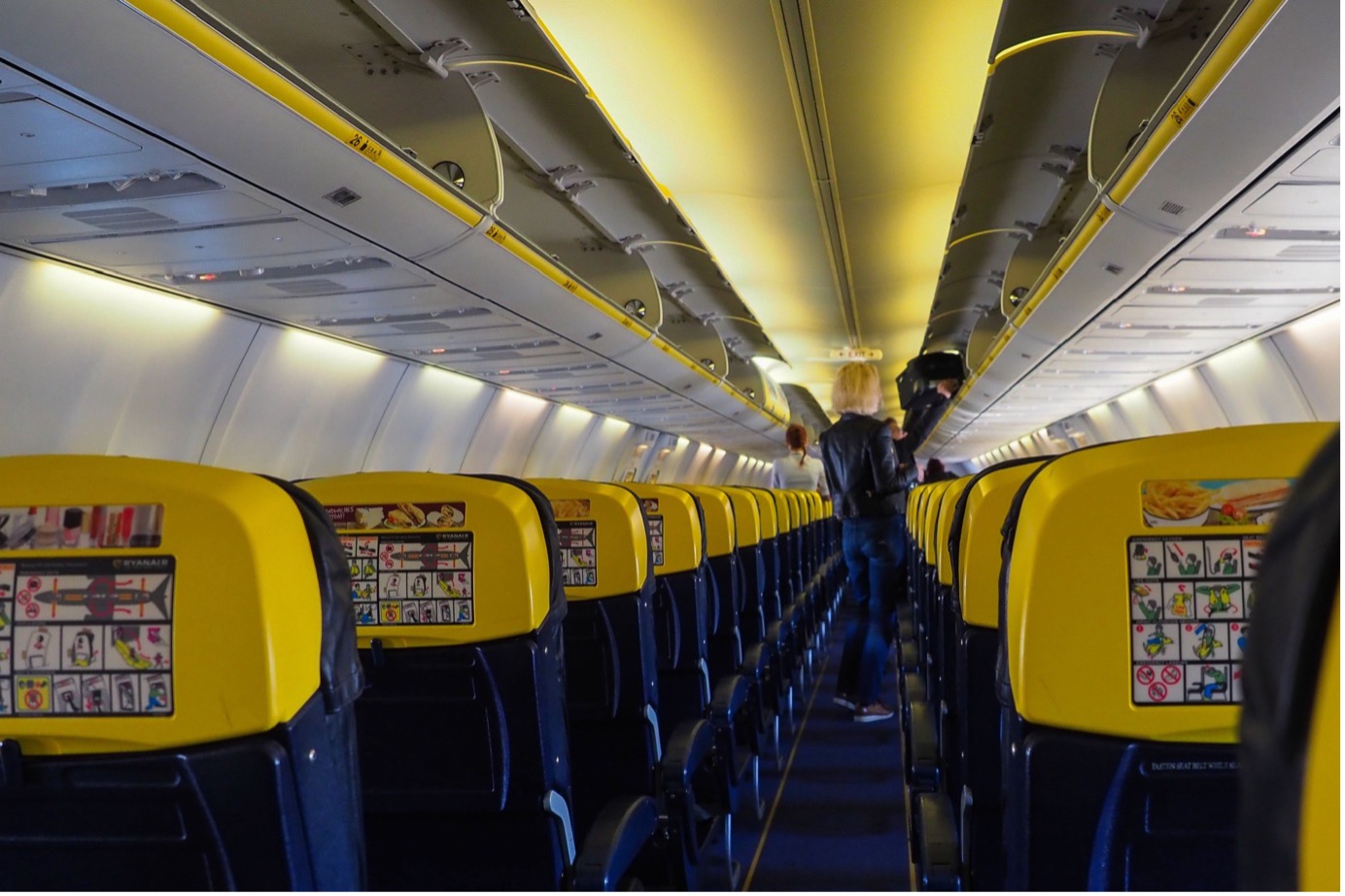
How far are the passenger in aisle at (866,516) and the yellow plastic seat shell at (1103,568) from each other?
507 centimetres

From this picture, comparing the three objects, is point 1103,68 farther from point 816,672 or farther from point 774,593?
point 816,672

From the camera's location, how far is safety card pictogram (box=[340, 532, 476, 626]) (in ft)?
7.68

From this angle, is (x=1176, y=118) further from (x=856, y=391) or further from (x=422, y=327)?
(x=422, y=327)

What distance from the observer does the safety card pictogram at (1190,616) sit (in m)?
1.61

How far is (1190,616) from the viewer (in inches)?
64.4

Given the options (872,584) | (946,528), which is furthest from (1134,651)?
(872,584)

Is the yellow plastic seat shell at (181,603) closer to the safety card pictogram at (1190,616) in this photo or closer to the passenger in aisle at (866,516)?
the safety card pictogram at (1190,616)

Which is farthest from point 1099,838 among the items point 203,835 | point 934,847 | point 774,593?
point 774,593

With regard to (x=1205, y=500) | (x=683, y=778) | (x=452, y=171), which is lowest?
(x=683, y=778)

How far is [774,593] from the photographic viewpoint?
7.89 metres

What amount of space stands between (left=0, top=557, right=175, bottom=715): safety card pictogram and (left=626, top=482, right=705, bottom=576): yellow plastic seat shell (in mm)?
3123

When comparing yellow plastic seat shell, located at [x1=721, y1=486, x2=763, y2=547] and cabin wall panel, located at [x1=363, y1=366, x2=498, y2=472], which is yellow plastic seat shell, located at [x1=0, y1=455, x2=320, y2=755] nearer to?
yellow plastic seat shell, located at [x1=721, y1=486, x2=763, y2=547]

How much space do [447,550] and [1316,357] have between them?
8.20 m

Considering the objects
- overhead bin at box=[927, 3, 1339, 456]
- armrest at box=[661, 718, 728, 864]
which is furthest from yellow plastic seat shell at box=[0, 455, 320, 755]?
overhead bin at box=[927, 3, 1339, 456]
